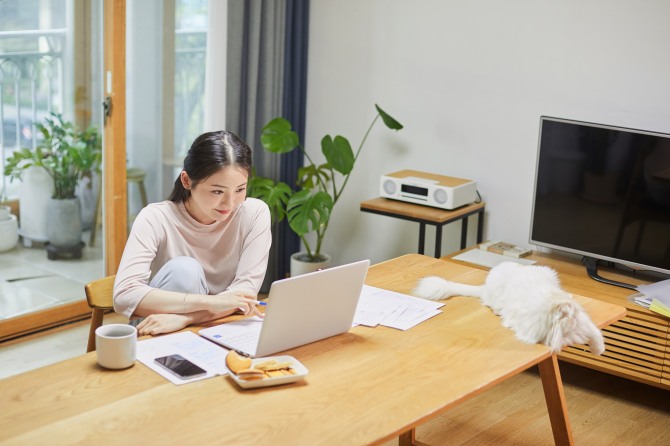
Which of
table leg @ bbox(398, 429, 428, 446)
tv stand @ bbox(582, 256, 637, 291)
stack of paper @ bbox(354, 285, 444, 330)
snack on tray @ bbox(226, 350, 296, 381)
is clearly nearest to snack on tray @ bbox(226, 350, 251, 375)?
snack on tray @ bbox(226, 350, 296, 381)

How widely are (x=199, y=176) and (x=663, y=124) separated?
2.10m

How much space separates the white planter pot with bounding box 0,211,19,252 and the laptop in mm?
2000

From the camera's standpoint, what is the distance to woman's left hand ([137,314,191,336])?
2107mm

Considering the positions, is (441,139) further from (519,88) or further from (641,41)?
(641,41)

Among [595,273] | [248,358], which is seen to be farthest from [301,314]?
[595,273]

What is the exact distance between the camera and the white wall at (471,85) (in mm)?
3625

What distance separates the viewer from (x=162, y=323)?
2131 millimetres

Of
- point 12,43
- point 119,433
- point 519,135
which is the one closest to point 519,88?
point 519,135

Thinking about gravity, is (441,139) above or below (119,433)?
above

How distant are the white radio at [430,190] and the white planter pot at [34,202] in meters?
1.57

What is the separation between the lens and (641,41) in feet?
11.7

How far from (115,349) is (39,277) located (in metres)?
2.30

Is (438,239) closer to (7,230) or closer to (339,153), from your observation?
(339,153)

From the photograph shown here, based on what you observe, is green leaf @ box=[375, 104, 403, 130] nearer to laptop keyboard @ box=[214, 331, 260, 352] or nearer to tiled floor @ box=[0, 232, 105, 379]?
tiled floor @ box=[0, 232, 105, 379]
